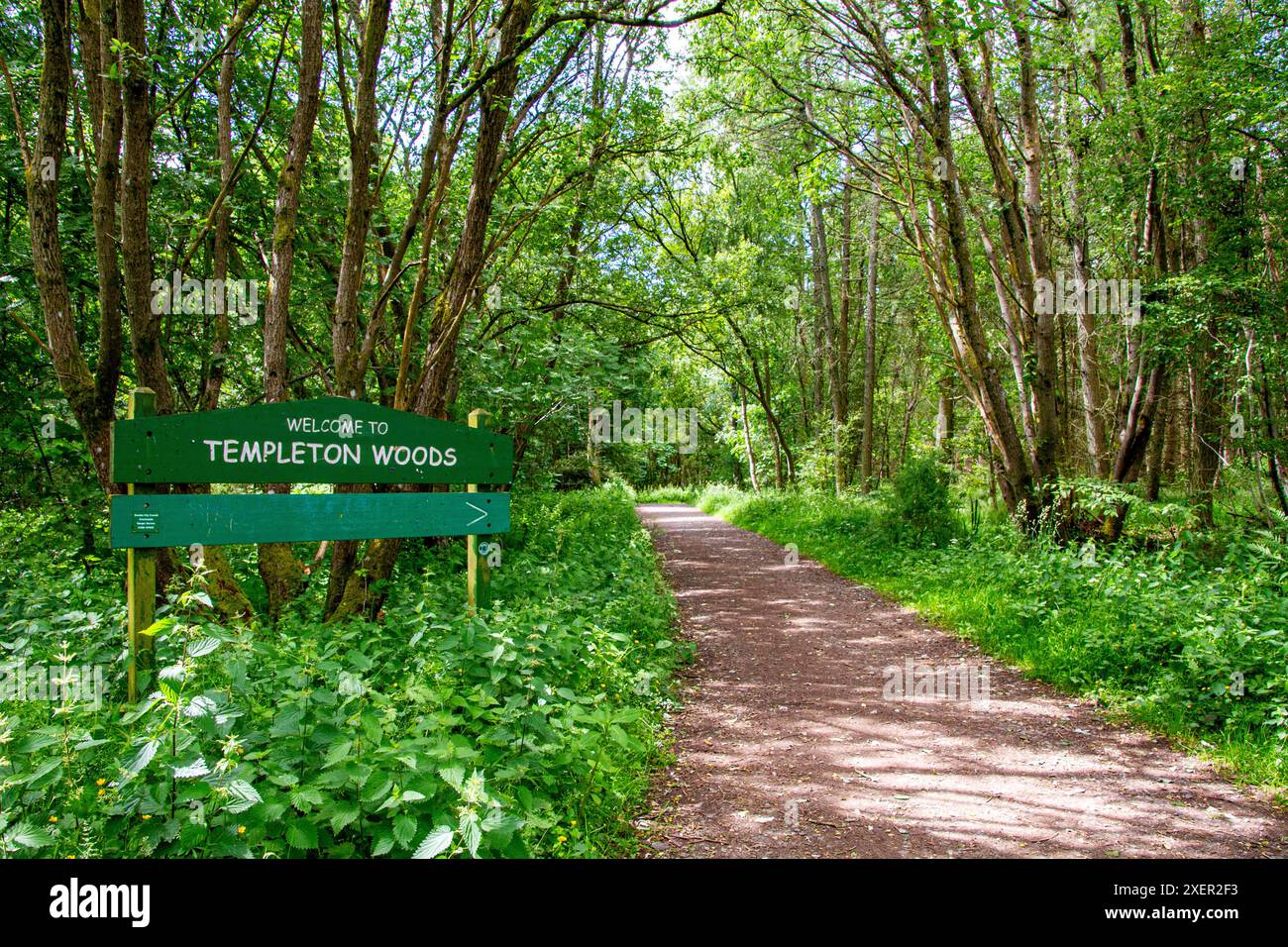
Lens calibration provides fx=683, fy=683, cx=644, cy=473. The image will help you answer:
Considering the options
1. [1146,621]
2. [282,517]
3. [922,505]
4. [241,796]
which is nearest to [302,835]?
[241,796]

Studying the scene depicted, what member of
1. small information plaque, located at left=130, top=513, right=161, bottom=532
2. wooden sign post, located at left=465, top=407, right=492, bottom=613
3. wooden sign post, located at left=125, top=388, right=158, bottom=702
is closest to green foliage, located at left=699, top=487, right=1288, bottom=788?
wooden sign post, located at left=465, top=407, right=492, bottom=613

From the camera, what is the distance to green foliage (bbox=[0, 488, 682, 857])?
7.13 feet

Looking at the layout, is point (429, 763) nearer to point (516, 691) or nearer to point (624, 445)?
point (516, 691)

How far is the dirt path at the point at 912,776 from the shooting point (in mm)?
3350

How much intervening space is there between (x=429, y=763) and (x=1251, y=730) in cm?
517

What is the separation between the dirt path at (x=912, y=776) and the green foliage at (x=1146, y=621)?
320mm

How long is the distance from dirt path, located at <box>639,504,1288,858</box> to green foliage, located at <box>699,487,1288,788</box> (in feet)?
1.05

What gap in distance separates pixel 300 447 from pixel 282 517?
0.44 metres

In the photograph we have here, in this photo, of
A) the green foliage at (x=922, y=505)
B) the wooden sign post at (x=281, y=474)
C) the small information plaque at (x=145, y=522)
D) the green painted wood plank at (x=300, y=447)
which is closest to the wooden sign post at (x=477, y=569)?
the wooden sign post at (x=281, y=474)

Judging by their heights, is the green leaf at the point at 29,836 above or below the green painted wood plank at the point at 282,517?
below

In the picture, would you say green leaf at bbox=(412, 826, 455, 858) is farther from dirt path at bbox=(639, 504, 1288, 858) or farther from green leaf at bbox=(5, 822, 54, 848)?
dirt path at bbox=(639, 504, 1288, 858)

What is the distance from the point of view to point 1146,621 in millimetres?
5742

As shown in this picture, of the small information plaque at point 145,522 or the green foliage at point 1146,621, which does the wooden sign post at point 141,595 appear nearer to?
the small information plaque at point 145,522
